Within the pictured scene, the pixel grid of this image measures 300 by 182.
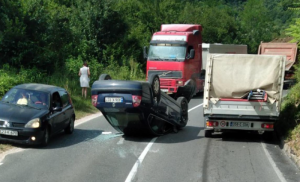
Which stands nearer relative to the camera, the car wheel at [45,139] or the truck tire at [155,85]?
the car wheel at [45,139]

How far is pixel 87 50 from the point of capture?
3064 centimetres

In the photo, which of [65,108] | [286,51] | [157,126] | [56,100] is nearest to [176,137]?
[157,126]

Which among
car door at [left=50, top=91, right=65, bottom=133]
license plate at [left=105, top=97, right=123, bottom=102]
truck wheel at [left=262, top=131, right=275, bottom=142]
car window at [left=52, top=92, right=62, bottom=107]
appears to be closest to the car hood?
car door at [left=50, top=91, right=65, bottom=133]

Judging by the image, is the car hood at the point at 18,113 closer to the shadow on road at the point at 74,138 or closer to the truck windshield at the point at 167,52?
the shadow on road at the point at 74,138

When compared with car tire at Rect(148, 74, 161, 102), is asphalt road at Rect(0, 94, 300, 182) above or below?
below

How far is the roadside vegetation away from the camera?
1802cm

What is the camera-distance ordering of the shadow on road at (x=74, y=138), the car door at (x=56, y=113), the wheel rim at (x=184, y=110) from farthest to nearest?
1. the wheel rim at (x=184, y=110)
2. the car door at (x=56, y=113)
3. the shadow on road at (x=74, y=138)

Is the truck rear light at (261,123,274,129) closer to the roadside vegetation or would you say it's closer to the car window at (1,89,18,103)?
the roadside vegetation

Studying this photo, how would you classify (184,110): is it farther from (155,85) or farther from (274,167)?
(274,167)

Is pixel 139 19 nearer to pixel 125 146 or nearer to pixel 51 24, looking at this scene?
pixel 51 24

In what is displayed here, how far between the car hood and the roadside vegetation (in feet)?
18.5

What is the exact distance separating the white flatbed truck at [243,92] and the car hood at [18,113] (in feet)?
14.6

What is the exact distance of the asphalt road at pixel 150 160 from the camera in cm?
845

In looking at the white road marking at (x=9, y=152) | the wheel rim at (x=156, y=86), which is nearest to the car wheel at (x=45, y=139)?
the white road marking at (x=9, y=152)
